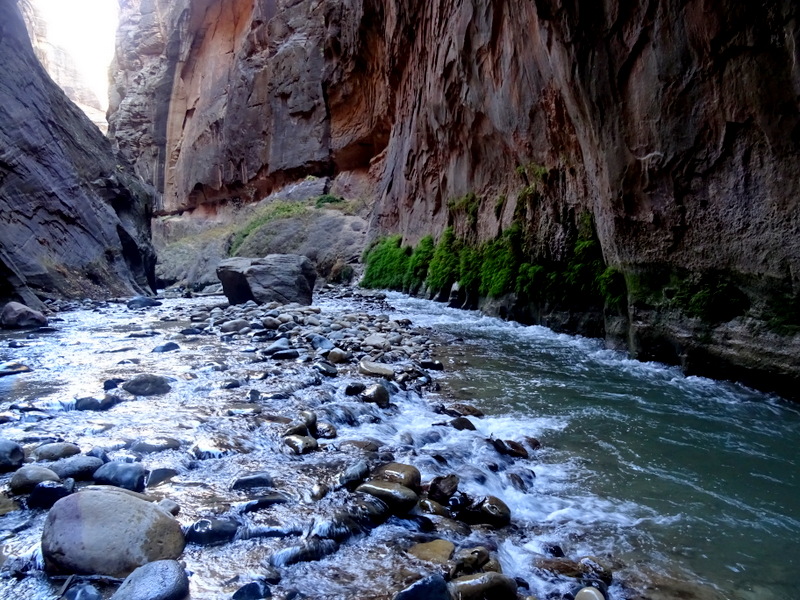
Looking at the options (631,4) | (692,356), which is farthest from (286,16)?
(692,356)

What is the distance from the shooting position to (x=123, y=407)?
145 inches

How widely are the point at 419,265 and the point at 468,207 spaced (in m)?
2.70

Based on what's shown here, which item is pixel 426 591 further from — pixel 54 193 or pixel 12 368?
pixel 54 193

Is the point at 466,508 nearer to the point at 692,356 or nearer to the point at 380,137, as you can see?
the point at 692,356

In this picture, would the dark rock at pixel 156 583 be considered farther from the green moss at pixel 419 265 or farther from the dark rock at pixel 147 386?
the green moss at pixel 419 265

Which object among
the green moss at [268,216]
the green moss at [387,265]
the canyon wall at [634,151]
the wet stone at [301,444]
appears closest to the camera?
the wet stone at [301,444]

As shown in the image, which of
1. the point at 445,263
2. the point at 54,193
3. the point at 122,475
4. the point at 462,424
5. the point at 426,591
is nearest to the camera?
the point at 426,591

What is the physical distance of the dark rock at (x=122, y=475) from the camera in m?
2.42

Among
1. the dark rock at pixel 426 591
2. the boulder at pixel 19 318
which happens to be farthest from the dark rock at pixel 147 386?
the boulder at pixel 19 318

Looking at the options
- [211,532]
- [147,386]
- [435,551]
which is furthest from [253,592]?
[147,386]

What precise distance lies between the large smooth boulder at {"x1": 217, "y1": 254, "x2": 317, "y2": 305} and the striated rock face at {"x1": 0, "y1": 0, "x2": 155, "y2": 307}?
351 centimetres

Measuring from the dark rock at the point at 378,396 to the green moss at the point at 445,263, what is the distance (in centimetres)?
782

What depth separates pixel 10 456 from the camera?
8.44 feet

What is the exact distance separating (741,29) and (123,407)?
5564 millimetres
